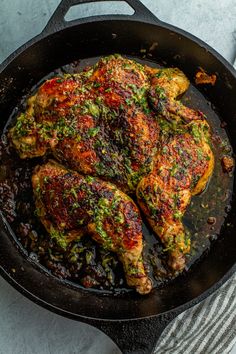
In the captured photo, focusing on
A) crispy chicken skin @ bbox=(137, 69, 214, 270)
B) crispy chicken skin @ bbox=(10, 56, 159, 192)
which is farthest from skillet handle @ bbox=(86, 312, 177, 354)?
crispy chicken skin @ bbox=(10, 56, 159, 192)

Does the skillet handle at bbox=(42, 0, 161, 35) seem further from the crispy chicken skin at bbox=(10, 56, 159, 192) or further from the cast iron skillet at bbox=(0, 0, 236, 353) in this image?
the crispy chicken skin at bbox=(10, 56, 159, 192)

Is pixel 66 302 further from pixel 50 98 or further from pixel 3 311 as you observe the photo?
pixel 50 98

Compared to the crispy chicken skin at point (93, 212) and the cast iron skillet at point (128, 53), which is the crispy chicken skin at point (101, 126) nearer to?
the crispy chicken skin at point (93, 212)

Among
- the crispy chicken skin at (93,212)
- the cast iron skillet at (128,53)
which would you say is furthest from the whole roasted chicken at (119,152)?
the cast iron skillet at (128,53)

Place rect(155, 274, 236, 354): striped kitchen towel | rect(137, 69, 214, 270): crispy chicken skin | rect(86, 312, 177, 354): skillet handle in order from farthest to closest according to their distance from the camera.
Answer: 1. rect(155, 274, 236, 354): striped kitchen towel
2. rect(137, 69, 214, 270): crispy chicken skin
3. rect(86, 312, 177, 354): skillet handle

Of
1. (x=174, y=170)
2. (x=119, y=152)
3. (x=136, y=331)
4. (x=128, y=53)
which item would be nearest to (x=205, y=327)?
(x=136, y=331)

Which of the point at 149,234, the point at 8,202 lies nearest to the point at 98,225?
the point at 149,234

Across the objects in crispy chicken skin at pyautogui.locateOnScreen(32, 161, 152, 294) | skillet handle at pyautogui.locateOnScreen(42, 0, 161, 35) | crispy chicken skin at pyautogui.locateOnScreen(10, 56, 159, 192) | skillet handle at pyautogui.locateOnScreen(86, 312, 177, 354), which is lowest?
skillet handle at pyautogui.locateOnScreen(86, 312, 177, 354)
